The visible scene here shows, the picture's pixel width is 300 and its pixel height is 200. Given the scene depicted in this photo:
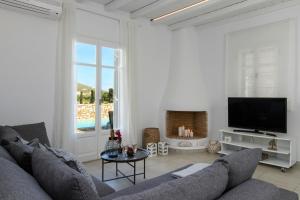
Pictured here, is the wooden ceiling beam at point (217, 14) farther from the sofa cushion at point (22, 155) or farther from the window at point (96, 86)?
the sofa cushion at point (22, 155)

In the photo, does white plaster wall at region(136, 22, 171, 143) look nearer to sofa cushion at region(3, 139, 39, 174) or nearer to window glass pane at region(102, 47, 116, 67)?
window glass pane at region(102, 47, 116, 67)

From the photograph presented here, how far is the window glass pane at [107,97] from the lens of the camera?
445 centimetres

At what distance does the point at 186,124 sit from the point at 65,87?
3.03m

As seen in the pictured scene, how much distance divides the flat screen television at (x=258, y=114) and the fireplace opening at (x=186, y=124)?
2.69 ft

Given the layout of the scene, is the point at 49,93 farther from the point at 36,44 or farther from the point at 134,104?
the point at 134,104

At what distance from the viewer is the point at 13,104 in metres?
3.42

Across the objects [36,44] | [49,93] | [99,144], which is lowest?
[99,144]

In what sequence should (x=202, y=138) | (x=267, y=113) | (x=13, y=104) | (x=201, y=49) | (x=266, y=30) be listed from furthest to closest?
1. (x=201, y=49)
2. (x=202, y=138)
3. (x=266, y=30)
4. (x=267, y=113)
5. (x=13, y=104)

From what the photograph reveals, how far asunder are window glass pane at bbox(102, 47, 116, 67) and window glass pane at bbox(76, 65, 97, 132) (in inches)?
11.6

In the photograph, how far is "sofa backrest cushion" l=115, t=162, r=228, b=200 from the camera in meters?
0.98

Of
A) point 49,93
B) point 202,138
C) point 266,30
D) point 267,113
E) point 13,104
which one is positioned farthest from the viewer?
point 202,138

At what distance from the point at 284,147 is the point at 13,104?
14.9ft

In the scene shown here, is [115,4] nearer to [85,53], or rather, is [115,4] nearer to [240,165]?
[85,53]

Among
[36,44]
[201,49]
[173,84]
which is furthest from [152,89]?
[36,44]
